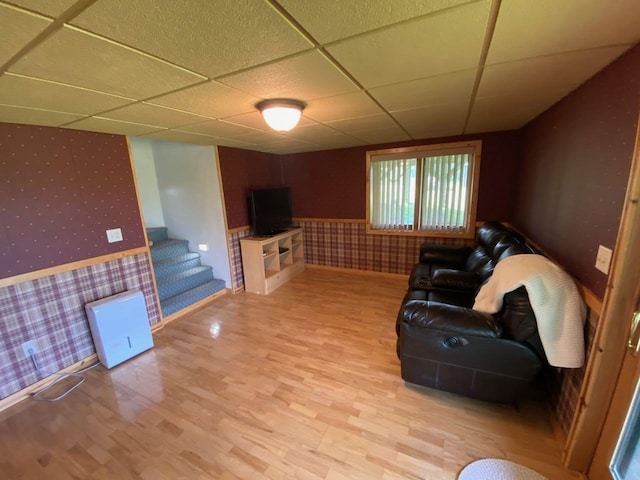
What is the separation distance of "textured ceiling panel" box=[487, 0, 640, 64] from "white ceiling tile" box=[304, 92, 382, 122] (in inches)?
31.8

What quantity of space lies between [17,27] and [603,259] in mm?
2621

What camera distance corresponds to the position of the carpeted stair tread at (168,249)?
3.57m

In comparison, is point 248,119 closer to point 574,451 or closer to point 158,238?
point 158,238

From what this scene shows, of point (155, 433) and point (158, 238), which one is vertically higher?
point (158, 238)

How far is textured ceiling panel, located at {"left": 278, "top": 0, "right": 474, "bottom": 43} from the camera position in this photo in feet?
2.74

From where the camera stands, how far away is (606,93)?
1392mm

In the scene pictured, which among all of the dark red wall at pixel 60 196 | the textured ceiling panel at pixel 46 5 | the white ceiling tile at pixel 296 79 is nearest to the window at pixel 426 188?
the white ceiling tile at pixel 296 79

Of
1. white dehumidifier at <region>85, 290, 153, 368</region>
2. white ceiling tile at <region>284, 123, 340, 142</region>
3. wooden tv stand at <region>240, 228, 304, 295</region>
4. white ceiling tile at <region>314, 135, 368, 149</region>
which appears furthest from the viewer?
wooden tv stand at <region>240, 228, 304, 295</region>

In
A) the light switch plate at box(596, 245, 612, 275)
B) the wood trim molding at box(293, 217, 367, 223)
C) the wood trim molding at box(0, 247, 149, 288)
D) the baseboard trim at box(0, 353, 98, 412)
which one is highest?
the light switch plate at box(596, 245, 612, 275)

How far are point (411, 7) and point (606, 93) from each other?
4.45 ft

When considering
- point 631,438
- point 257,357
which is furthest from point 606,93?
point 257,357

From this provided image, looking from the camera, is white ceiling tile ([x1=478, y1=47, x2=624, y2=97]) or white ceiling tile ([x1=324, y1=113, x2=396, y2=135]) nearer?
white ceiling tile ([x1=478, y1=47, x2=624, y2=97])

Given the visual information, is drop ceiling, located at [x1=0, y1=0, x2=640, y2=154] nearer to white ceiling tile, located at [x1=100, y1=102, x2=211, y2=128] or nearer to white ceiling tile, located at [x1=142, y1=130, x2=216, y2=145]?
white ceiling tile, located at [x1=100, y1=102, x2=211, y2=128]

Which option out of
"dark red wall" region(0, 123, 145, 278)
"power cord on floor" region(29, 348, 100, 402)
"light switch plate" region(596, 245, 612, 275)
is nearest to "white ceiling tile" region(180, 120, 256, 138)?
"dark red wall" region(0, 123, 145, 278)
